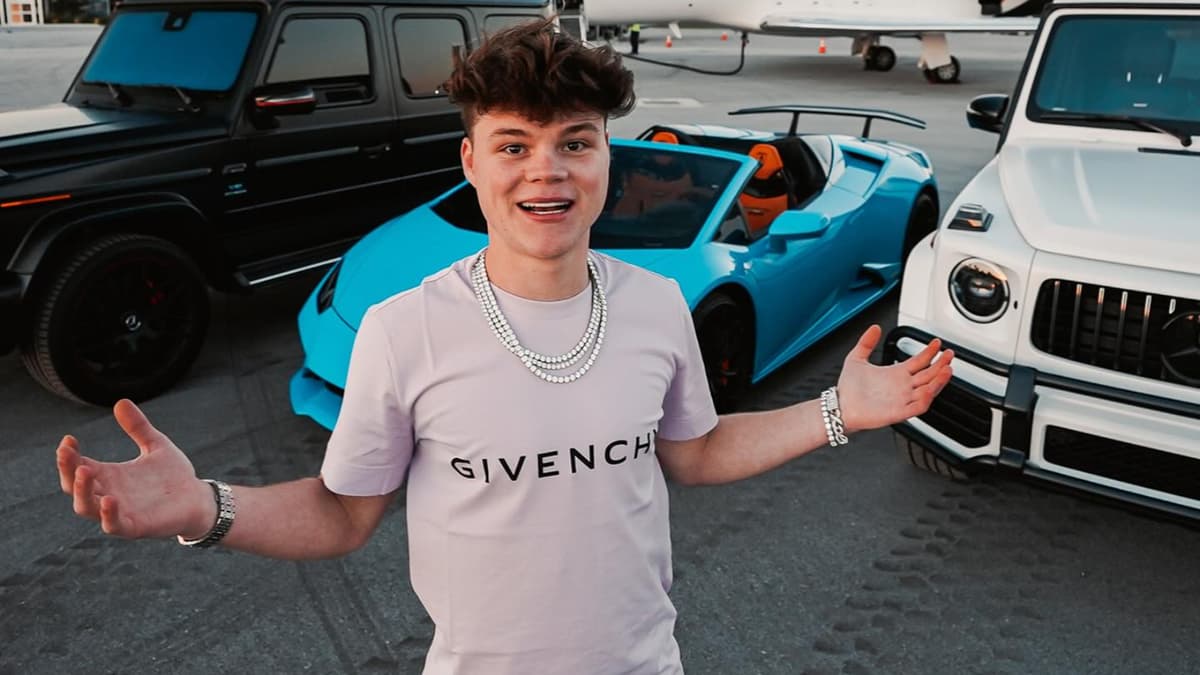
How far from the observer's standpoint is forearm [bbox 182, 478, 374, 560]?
4.55 feet

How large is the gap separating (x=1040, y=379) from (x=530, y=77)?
96.6 inches

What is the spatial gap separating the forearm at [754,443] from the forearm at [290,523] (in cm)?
57

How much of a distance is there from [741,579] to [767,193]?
2613 mm

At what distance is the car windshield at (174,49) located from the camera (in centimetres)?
550

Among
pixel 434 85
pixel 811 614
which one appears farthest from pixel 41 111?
pixel 811 614

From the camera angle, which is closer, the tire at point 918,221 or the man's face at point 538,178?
the man's face at point 538,178

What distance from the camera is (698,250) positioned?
14.3 ft

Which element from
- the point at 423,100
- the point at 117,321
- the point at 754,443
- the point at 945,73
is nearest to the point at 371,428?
the point at 754,443

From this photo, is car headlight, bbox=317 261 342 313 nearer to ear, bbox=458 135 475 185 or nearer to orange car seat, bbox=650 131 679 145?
orange car seat, bbox=650 131 679 145

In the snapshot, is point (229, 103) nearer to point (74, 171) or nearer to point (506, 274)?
point (74, 171)

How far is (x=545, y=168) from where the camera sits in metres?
1.37

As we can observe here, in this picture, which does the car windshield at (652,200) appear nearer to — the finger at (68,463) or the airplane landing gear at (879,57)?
the finger at (68,463)

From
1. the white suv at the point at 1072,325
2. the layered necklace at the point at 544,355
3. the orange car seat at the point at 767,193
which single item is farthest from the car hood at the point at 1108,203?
the layered necklace at the point at 544,355

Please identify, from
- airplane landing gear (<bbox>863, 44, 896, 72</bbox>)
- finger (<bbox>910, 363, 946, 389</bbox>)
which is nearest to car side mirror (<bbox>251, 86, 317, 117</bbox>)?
finger (<bbox>910, 363, 946, 389</bbox>)
